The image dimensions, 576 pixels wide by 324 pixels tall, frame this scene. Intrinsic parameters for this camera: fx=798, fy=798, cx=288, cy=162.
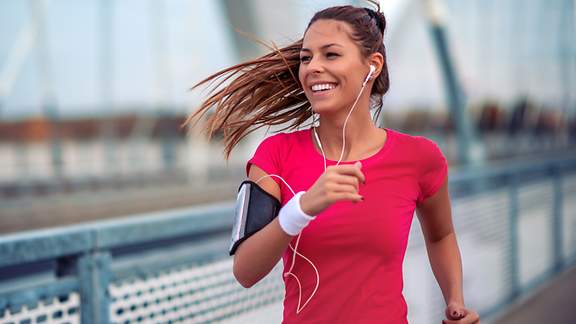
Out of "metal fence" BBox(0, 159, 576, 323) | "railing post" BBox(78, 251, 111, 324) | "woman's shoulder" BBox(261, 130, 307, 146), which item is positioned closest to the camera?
"woman's shoulder" BBox(261, 130, 307, 146)

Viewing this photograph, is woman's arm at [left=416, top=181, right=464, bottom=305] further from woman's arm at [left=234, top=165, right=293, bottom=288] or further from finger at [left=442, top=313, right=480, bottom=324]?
woman's arm at [left=234, top=165, right=293, bottom=288]

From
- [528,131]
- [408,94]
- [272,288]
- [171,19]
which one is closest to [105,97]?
[171,19]

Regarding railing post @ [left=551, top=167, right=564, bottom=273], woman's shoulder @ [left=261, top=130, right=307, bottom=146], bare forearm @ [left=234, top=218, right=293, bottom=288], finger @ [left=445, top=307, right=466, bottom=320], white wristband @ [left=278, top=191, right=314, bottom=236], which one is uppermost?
woman's shoulder @ [left=261, top=130, right=307, bottom=146]

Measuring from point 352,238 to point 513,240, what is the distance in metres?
4.71

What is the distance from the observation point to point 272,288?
323 centimetres

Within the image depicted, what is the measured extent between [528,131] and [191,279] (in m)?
37.5

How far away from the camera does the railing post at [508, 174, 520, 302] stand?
239 inches

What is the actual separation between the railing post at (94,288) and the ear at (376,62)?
1.14m

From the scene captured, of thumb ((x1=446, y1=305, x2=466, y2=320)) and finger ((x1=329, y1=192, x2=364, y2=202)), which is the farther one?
thumb ((x1=446, y1=305, x2=466, y2=320))

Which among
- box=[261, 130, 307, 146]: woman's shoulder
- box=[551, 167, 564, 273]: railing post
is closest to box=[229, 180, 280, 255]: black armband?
box=[261, 130, 307, 146]: woman's shoulder

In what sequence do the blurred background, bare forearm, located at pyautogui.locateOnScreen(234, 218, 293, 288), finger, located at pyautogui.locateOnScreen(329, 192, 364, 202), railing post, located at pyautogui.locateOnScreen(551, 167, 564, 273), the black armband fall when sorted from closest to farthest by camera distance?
finger, located at pyautogui.locateOnScreen(329, 192, 364, 202), bare forearm, located at pyautogui.locateOnScreen(234, 218, 293, 288), the black armband, the blurred background, railing post, located at pyautogui.locateOnScreen(551, 167, 564, 273)

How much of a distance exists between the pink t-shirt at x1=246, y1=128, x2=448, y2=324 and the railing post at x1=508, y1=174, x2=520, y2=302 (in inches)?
176

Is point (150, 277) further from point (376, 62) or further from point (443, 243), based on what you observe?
point (376, 62)

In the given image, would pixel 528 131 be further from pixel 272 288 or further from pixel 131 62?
pixel 272 288
